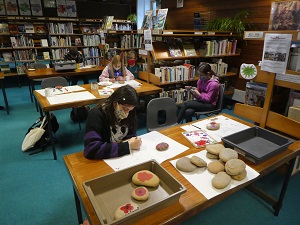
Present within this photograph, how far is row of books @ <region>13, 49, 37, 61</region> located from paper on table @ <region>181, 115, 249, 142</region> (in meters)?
5.89

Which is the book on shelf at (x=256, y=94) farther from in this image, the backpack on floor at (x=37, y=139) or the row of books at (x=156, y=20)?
the backpack on floor at (x=37, y=139)

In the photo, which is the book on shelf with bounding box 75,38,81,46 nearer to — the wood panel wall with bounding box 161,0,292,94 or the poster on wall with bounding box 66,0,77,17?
the poster on wall with bounding box 66,0,77,17

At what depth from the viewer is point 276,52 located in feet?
5.24

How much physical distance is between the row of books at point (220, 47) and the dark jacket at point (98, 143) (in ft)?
9.97

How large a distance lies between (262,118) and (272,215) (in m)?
0.83

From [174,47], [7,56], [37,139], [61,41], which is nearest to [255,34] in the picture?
[174,47]

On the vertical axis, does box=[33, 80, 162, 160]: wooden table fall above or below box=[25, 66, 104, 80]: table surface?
below

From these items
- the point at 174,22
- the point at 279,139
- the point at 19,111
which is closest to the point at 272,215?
the point at 279,139

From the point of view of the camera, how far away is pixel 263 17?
3.86 m

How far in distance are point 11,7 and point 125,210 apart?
7.18 metres

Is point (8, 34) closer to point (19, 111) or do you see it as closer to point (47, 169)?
point (19, 111)

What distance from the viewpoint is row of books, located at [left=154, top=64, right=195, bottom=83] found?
357 cm

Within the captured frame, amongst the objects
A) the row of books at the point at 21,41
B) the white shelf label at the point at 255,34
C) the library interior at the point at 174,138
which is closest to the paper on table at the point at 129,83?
the library interior at the point at 174,138

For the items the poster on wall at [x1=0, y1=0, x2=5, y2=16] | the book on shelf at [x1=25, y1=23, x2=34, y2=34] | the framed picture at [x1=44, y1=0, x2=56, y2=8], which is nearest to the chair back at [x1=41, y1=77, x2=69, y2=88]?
the book on shelf at [x1=25, y1=23, x2=34, y2=34]
